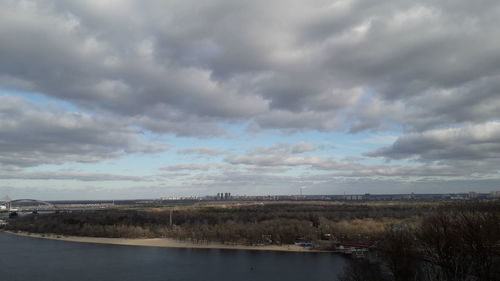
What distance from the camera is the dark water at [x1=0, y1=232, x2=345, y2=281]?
33031 mm

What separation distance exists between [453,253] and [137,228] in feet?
191

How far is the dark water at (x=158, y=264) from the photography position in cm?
3303

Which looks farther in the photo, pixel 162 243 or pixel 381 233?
pixel 162 243

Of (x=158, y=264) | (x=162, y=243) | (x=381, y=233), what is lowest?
(x=162, y=243)

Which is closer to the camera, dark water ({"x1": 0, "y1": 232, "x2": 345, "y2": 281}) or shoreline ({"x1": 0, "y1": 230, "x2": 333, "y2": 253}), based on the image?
dark water ({"x1": 0, "y1": 232, "x2": 345, "y2": 281})

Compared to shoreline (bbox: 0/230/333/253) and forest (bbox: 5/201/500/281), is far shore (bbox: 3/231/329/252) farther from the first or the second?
forest (bbox: 5/201/500/281)

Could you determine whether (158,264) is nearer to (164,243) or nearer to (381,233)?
(164,243)

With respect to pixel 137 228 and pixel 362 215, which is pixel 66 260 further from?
pixel 362 215

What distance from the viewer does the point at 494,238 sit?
48.4 ft

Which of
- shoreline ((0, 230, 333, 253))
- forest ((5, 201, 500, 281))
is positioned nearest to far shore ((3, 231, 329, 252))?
shoreline ((0, 230, 333, 253))

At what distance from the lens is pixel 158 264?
39.3 meters

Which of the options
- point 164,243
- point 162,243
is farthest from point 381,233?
point 162,243

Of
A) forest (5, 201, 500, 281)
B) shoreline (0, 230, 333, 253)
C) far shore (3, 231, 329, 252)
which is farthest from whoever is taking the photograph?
far shore (3, 231, 329, 252)

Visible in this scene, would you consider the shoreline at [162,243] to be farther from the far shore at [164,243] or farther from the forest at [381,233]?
the forest at [381,233]
